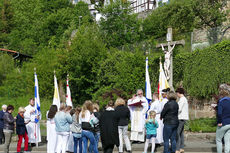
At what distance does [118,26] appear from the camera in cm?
2923

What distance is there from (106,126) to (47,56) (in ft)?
67.8

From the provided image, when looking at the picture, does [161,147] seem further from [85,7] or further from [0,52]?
[85,7]

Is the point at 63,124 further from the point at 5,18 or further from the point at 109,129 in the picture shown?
the point at 5,18

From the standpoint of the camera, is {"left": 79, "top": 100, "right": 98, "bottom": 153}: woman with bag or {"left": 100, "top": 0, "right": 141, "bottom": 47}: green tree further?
{"left": 100, "top": 0, "right": 141, "bottom": 47}: green tree

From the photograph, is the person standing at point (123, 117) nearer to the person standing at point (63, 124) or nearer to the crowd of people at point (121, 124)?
the crowd of people at point (121, 124)

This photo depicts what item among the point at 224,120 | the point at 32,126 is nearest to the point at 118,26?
the point at 32,126

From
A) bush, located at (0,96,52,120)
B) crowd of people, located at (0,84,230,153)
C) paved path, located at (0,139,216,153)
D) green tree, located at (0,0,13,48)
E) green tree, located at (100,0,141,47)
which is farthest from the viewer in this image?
green tree, located at (0,0,13,48)

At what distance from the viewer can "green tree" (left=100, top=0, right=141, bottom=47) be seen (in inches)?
1149

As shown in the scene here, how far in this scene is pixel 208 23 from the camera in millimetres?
26391

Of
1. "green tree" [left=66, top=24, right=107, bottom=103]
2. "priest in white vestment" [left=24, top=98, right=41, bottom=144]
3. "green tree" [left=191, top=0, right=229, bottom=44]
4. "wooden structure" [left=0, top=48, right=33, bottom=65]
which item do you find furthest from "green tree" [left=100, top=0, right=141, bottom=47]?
"priest in white vestment" [left=24, top=98, right=41, bottom=144]

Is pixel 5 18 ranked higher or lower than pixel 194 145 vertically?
higher

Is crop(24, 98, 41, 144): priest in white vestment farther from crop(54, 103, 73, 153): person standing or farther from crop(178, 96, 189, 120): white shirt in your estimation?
crop(178, 96, 189, 120): white shirt

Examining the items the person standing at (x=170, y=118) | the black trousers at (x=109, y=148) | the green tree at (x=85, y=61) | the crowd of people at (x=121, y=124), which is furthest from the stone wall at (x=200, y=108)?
the black trousers at (x=109, y=148)

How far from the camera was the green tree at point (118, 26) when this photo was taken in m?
29.2
